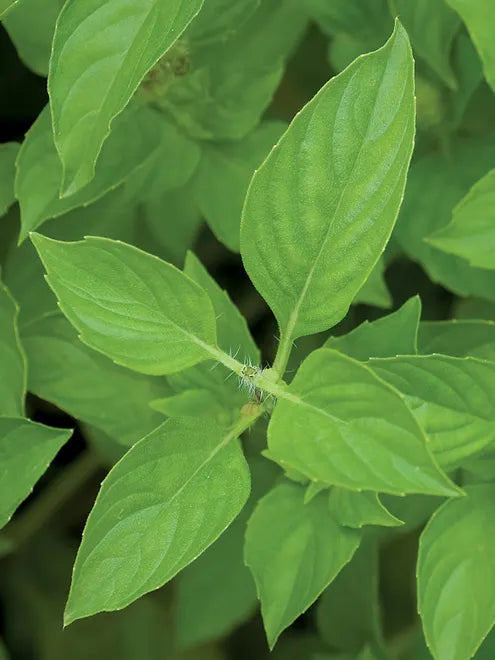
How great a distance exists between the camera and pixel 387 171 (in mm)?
806

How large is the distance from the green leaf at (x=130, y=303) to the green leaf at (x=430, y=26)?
0.60 metres

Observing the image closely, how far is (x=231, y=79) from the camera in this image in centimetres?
129

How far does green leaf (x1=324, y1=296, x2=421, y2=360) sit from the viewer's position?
39.9 inches

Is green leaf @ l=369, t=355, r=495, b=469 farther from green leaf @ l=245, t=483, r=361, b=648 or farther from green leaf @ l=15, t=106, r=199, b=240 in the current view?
green leaf @ l=15, t=106, r=199, b=240

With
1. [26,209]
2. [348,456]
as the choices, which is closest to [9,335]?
[26,209]

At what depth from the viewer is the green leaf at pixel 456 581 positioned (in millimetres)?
959

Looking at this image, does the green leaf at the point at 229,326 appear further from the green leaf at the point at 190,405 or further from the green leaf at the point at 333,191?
the green leaf at the point at 333,191

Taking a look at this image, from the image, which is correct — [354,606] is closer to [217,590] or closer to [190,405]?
[217,590]

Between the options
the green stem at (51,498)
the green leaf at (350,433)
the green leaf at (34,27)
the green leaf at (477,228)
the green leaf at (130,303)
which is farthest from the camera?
the green stem at (51,498)

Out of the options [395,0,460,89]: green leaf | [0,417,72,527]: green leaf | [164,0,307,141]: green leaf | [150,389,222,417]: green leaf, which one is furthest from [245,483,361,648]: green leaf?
[395,0,460,89]: green leaf

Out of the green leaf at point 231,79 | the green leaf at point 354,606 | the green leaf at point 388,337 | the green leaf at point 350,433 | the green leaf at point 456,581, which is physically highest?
the green leaf at point 231,79

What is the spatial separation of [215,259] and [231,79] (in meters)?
0.53

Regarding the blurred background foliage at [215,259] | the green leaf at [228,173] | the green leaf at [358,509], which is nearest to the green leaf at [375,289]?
the blurred background foliage at [215,259]

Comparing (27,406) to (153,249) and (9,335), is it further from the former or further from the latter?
(9,335)
